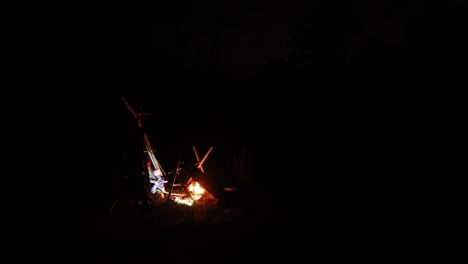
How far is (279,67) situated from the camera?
24.3 metres

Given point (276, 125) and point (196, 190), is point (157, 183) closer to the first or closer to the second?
point (196, 190)

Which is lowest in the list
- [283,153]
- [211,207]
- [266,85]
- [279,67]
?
[211,207]

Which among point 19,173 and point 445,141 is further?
point 445,141

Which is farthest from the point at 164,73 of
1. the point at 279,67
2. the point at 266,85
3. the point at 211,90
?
the point at 279,67

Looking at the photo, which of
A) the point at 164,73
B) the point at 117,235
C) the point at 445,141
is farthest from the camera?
the point at 164,73

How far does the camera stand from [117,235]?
638 centimetres

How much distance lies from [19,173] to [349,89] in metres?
15.9

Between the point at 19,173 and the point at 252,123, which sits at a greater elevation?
the point at 252,123

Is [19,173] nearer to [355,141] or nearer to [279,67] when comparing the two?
[355,141]

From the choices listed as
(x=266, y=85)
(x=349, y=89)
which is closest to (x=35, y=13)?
(x=266, y=85)

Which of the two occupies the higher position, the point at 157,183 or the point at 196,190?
the point at 157,183

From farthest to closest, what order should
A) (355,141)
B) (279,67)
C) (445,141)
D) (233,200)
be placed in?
(279,67) < (355,141) < (445,141) < (233,200)

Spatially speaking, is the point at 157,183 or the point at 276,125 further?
the point at 276,125

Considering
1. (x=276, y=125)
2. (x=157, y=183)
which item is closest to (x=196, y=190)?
(x=157, y=183)
